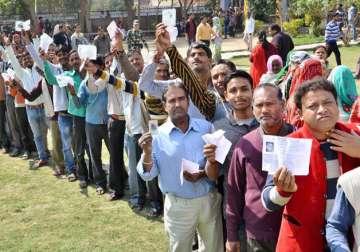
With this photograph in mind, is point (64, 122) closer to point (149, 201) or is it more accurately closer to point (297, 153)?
point (149, 201)

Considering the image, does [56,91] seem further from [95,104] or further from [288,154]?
[288,154]

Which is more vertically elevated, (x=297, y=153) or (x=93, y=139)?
(x=297, y=153)

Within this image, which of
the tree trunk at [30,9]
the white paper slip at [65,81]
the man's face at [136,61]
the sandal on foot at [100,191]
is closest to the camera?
the man's face at [136,61]

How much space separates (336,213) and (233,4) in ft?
117

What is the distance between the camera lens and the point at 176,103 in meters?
3.42

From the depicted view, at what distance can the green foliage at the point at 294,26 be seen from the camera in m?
23.1

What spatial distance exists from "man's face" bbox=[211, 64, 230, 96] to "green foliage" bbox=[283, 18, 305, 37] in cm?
2019

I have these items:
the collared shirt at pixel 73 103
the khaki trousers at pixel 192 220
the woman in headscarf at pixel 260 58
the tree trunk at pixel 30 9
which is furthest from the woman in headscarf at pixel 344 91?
the tree trunk at pixel 30 9

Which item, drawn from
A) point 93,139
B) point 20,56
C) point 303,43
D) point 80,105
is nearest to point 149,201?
point 93,139

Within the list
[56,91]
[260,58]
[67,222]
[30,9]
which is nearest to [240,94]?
[67,222]

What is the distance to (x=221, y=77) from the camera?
3941 mm

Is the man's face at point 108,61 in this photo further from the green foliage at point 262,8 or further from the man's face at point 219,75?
the green foliage at point 262,8

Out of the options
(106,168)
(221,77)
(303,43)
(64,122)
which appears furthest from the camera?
(303,43)

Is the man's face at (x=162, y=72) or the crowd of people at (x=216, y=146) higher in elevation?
the man's face at (x=162, y=72)
